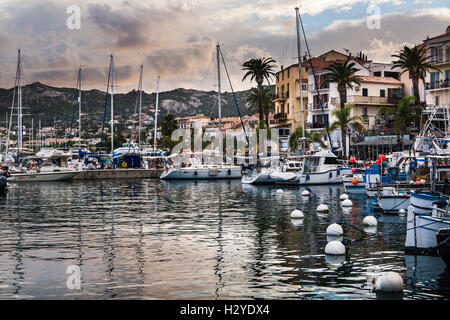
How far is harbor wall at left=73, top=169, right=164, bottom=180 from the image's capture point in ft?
255

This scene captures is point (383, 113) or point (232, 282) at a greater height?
point (383, 113)

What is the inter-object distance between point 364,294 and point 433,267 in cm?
423

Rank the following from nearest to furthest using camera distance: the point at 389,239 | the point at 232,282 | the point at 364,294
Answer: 1. the point at 364,294
2. the point at 232,282
3. the point at 389,239

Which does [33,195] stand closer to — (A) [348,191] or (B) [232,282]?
(A) [348,191]

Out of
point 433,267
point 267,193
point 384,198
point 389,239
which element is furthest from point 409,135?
point 433,267

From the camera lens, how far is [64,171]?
2879 inches

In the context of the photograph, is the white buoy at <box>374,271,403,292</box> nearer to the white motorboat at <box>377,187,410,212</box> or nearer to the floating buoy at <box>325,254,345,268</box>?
the floating buoy at <box>325,254,345,268</box>

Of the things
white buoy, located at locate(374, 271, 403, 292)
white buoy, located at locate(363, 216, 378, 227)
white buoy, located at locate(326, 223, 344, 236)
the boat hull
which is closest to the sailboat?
the boat hull

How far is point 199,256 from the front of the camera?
2031 centimetres

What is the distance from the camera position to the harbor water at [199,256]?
15.5 metres

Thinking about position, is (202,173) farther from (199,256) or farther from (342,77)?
(199,256)

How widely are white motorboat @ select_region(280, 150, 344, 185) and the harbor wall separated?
90.9ft

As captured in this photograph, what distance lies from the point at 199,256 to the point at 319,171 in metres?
40.5
